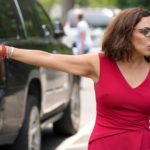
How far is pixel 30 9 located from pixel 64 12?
3299 centimetres

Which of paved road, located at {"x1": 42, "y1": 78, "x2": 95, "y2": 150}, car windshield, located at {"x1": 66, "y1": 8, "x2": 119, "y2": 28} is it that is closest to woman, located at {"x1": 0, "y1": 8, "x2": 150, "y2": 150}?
paved road, located at {"x1": 42, "y1": 78, "x2": 95, "y2": 150}

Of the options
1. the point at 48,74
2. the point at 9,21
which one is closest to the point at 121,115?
the point at 9,21

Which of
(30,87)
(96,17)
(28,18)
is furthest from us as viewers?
(96,17)

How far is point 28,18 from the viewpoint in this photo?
834cm

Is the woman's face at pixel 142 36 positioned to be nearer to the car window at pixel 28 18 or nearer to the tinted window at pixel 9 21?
the tinted window at pixel 9 21

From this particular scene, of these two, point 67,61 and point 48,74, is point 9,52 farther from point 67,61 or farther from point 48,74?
point 48,74

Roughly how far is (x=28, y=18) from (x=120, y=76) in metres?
4.22

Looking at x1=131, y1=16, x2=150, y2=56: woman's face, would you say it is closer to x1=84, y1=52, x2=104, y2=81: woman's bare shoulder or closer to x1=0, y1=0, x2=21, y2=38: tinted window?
x1=84, y1=52, x2=104, y2=81: woman's bare shoulder

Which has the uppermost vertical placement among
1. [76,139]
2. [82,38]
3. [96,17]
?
[76,139]

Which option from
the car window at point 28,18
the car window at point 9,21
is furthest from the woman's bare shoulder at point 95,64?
the car window at point 28,18

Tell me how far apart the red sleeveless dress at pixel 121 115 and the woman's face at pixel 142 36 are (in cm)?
18

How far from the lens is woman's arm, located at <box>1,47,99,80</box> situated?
4.36 m

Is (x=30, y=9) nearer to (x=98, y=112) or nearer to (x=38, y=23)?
(x=38, y=23)

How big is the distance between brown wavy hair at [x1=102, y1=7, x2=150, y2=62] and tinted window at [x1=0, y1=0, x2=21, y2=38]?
258 cm
